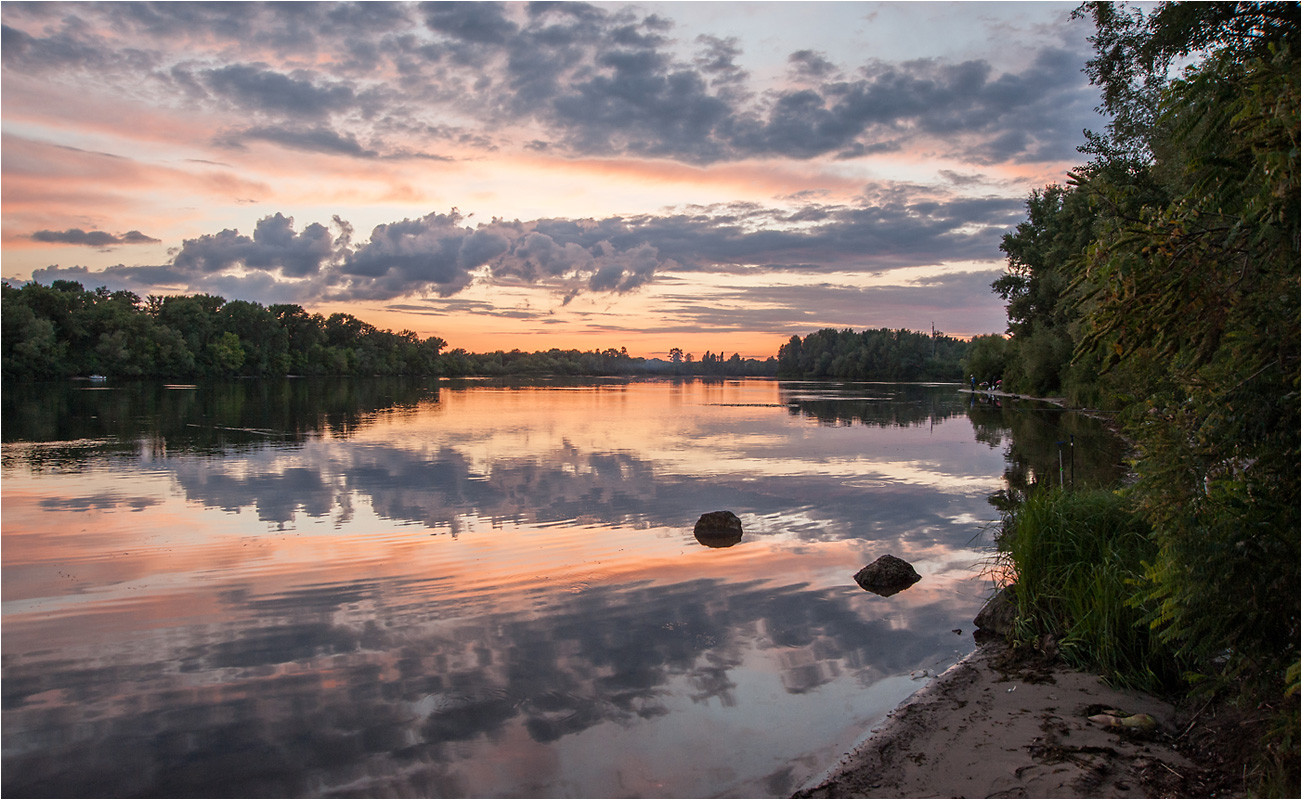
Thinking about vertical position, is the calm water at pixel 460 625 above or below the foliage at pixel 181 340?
below

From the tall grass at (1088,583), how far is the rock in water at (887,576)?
177 centimetres

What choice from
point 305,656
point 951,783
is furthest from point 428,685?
point 951,783

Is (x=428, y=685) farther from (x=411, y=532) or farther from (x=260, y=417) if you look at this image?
(x=260, y=417)

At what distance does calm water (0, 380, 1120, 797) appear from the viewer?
6.51 m

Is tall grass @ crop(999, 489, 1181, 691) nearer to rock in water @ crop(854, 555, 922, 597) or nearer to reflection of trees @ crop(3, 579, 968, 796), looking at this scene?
reflection of trees @ crop(3, 579, 968, 796)

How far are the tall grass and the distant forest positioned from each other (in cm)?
7240

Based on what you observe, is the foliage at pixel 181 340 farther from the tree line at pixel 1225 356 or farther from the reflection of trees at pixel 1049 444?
the tree line at pixel 1225 356

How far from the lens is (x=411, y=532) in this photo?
1473 cm

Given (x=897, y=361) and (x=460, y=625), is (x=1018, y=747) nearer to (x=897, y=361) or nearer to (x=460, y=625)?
(x=460, y=625)

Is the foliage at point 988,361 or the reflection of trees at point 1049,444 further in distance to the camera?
the foliage at point 988,361

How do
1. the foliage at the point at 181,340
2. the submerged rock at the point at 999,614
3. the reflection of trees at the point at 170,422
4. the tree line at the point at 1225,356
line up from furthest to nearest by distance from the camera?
the foliage at the point at 181,340 < the reflection of trees at the point at 170,422 < the submerged rock at the point at 999,614 < the tree line at the point at 1225,356

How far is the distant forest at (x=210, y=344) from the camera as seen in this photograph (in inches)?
3819

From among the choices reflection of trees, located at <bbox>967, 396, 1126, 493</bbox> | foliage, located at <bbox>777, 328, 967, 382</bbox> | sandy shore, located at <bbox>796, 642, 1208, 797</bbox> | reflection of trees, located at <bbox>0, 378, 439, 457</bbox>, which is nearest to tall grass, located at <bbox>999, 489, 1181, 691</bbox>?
sandy shore, located at <bbox>796, 642, 1208, 797</bbox>

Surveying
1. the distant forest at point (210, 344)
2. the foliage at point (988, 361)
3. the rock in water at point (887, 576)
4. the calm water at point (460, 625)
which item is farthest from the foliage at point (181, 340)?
the foliage at point (988, 361)
